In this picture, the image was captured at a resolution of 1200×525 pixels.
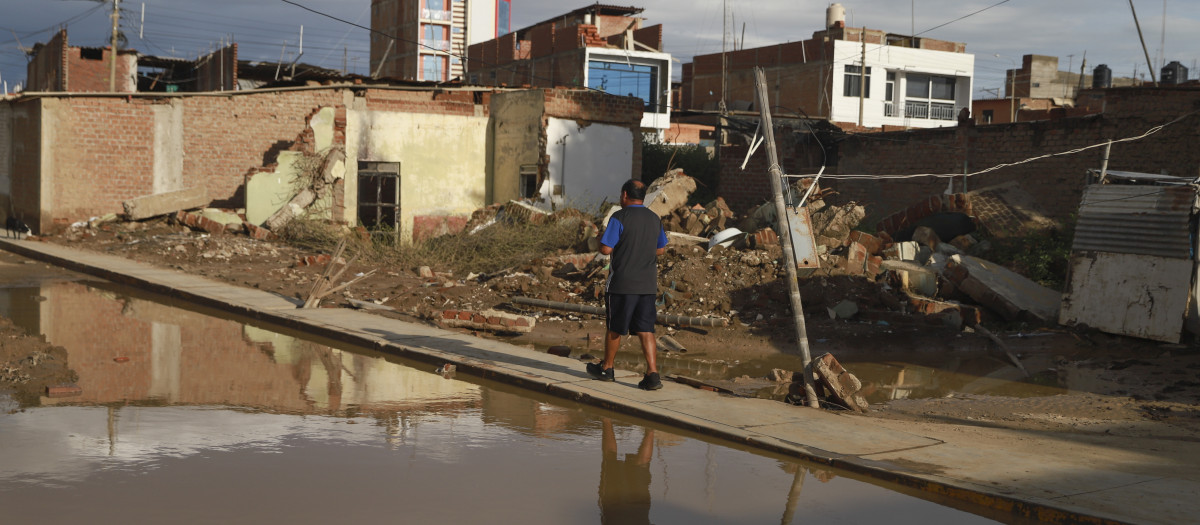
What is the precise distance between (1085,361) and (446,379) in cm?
701

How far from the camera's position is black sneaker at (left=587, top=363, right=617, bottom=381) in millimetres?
8266

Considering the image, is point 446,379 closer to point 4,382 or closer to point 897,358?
point 4,382

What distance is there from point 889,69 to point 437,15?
104 ft

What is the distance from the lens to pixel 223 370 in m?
8.47

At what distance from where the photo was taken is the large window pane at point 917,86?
53.6 m

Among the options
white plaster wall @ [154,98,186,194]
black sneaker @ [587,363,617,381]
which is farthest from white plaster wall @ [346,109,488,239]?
black sneaker @ [587,363,617,381]

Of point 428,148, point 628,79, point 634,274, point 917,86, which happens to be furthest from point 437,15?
point 634,274

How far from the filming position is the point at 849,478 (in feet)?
18.6

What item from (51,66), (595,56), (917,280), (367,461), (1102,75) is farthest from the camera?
(1102,75)

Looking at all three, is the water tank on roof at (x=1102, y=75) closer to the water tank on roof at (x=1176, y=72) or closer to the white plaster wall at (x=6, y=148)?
the water tank on roof at (x=1176, y=72)

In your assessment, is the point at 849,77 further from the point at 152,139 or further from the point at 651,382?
the point at 651,382

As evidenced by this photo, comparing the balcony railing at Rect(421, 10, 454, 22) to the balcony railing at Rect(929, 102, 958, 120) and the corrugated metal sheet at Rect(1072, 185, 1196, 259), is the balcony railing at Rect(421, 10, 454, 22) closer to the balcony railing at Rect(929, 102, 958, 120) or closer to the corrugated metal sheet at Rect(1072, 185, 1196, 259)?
the balcony railing at Rect(929, 102, 958, 120)

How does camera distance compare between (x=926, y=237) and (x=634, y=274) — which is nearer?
(x=634, y=274)

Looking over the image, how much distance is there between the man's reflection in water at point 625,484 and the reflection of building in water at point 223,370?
5.53ft
